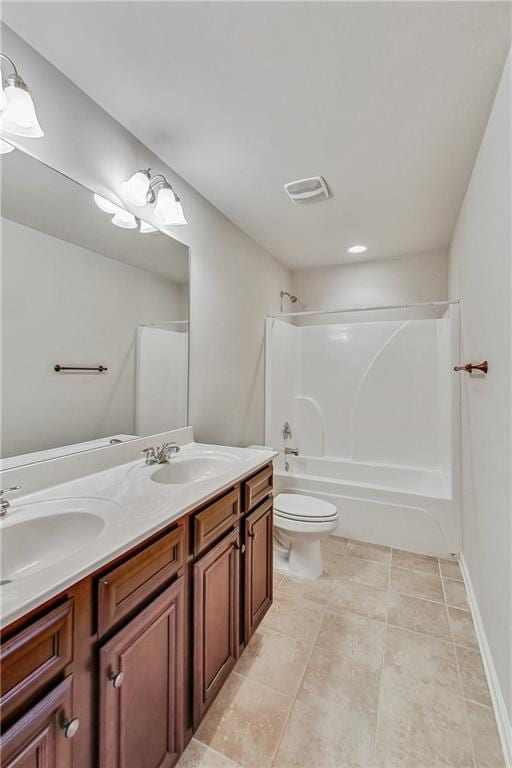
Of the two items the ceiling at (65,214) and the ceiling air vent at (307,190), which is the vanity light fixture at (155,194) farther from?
the ceiling air vent at (307,190)

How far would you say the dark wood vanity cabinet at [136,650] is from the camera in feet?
2.05

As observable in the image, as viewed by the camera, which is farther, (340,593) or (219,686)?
(340,593)

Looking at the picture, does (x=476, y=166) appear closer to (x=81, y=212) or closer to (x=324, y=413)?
(x=81, y=212)

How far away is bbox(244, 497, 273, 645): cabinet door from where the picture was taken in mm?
1488

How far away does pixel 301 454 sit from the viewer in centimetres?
348

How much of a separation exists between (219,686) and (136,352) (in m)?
1.43

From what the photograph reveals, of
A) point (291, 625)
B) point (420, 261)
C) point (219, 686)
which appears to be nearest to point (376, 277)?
point (420, 261)

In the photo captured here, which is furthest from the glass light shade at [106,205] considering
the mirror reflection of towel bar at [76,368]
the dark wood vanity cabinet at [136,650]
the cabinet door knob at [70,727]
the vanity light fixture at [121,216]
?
the cabinet door knob at [70,727]

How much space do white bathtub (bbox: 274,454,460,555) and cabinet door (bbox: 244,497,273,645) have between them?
1.08m

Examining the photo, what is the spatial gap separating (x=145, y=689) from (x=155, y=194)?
6.50 feet

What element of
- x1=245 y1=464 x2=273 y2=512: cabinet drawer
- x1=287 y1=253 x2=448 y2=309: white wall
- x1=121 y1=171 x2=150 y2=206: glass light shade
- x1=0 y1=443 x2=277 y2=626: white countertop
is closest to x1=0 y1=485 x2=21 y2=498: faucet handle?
x1=0 y1=443 x2=277 y2=626: white countertop

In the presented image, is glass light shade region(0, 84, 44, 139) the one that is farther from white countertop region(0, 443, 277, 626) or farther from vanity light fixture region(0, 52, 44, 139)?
white countertop region(0, 443, 277, 626)

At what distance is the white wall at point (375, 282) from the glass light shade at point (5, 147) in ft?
9.80

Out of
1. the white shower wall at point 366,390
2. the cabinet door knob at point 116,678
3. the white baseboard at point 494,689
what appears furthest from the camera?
the white shower wall at point 366,390
